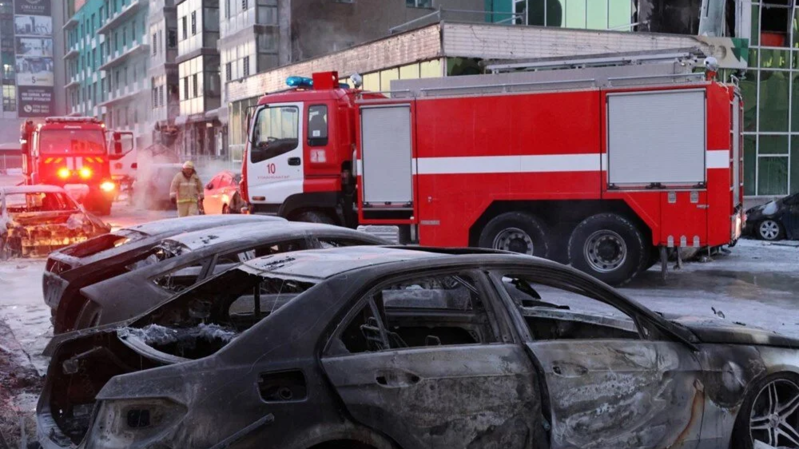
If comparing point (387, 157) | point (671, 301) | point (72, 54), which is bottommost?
point (671, 301)

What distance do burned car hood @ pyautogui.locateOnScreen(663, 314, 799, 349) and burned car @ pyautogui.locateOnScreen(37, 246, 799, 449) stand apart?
0.01m

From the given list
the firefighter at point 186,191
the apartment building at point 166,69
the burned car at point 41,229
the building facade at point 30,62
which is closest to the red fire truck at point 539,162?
the firefighter at point 186,191

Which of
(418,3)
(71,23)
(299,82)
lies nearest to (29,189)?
(299,82)

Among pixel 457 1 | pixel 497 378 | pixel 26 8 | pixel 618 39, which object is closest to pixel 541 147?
pixel 497 378

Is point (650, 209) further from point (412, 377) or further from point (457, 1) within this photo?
point (457, 1)

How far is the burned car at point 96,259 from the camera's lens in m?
6.93

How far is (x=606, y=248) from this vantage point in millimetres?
11609

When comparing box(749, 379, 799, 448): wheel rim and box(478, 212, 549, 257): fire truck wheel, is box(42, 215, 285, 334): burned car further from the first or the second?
box(478, 212, 549, 257): fire truck wheel

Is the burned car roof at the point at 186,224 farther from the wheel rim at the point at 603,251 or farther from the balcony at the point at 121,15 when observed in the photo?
the balcony at the point at 121,15

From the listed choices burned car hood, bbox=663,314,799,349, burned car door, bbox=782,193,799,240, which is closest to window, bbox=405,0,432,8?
burned car door, bbox=782,193,799,240

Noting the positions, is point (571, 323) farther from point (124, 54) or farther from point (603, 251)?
point (124, 54)

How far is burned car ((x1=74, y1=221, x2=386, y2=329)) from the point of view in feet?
21.3

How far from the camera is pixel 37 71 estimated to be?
90188mm

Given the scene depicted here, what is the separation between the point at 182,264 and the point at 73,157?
20584 millimetres
